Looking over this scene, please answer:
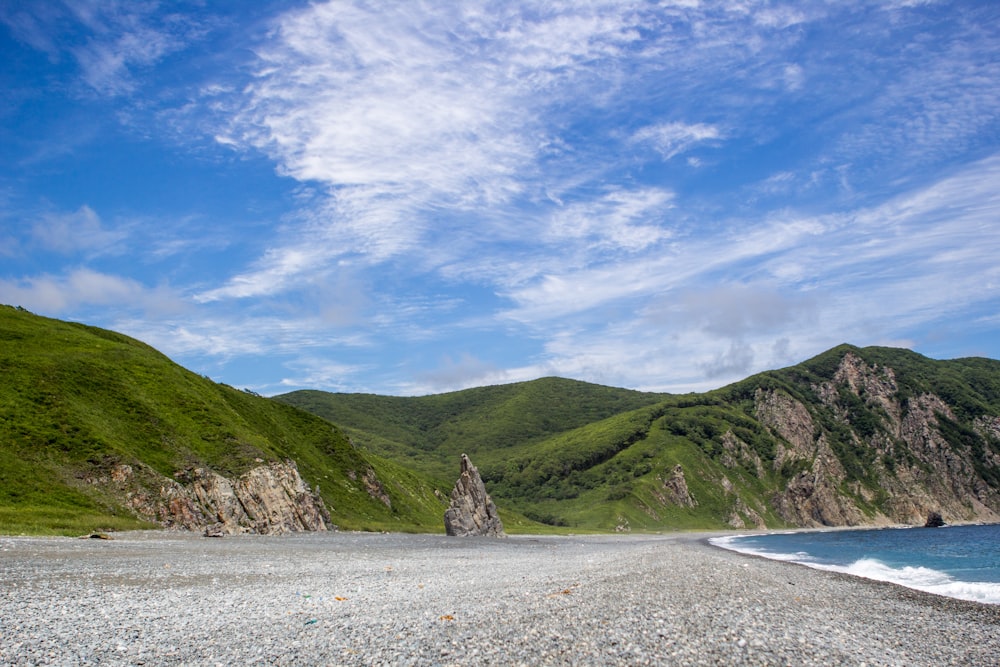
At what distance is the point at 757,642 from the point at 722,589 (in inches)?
367

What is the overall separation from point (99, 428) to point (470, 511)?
127 feet

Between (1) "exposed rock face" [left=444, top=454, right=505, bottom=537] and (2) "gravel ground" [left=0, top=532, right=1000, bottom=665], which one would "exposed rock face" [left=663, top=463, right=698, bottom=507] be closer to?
(1) "exposed rock face" [left=444, top=454, right=505, bottom=537]

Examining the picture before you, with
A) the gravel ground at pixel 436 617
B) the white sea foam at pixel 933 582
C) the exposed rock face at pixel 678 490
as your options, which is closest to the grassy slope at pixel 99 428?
the gravel ground at pixel 436 617

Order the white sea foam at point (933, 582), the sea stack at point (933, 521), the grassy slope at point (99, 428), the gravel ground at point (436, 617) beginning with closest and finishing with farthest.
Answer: the gravel ground at point (436, 617)
the white sea foam at point (933, 582)
the grassy slope at point (99, 428)
the sea stack at point (933, 521)

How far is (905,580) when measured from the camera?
32.6 m

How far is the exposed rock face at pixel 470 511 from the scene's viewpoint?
6894 centimetres

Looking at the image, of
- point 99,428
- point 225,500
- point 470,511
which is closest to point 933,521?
point 470,511

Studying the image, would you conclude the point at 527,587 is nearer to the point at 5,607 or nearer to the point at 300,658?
the point at 300,658

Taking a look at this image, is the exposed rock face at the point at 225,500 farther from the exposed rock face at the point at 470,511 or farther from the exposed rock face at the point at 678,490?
the exposed rock face at the point at 678,490

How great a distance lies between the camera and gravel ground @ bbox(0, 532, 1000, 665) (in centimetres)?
1143

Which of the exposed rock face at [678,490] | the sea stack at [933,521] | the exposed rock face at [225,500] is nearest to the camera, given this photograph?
the exposed rock face at [225,500]

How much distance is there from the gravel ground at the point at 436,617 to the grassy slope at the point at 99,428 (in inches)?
595

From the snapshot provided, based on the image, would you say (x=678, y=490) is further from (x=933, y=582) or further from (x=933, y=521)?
(x=933, y=582)

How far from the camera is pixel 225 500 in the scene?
5128 centimetres
